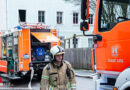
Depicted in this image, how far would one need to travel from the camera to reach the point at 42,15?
96.0 feet

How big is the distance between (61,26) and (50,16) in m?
1.86

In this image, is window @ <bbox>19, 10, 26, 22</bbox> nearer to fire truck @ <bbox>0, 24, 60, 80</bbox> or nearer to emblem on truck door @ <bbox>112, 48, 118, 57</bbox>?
fire truck @ <bbox>0, 24, 60, 80</bbox>

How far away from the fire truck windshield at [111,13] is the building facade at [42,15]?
19931mm

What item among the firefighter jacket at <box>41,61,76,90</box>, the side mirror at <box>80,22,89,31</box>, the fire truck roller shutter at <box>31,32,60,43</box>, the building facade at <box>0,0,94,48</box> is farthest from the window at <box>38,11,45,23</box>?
the firefighter jacket at <box>41,61,76,90</box>

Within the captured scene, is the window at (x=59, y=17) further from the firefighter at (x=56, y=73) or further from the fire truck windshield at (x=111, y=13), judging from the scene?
the firefighter at (x=56, y=73)

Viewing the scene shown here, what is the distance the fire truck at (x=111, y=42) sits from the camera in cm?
454

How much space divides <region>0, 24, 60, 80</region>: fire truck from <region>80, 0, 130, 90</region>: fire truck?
678 cm

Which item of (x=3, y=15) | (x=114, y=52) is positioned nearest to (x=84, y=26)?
(x=114, y=52)

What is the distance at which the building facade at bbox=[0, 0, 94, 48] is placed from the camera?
88.5 feet

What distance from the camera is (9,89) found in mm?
11031

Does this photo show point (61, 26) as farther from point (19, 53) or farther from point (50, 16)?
point (19, 53)

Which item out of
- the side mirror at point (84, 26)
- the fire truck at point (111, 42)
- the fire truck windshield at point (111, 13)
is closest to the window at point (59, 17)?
the fire truck at point (111, 42)

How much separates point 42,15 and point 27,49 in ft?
56.8

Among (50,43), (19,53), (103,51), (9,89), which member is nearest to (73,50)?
(50,43)
